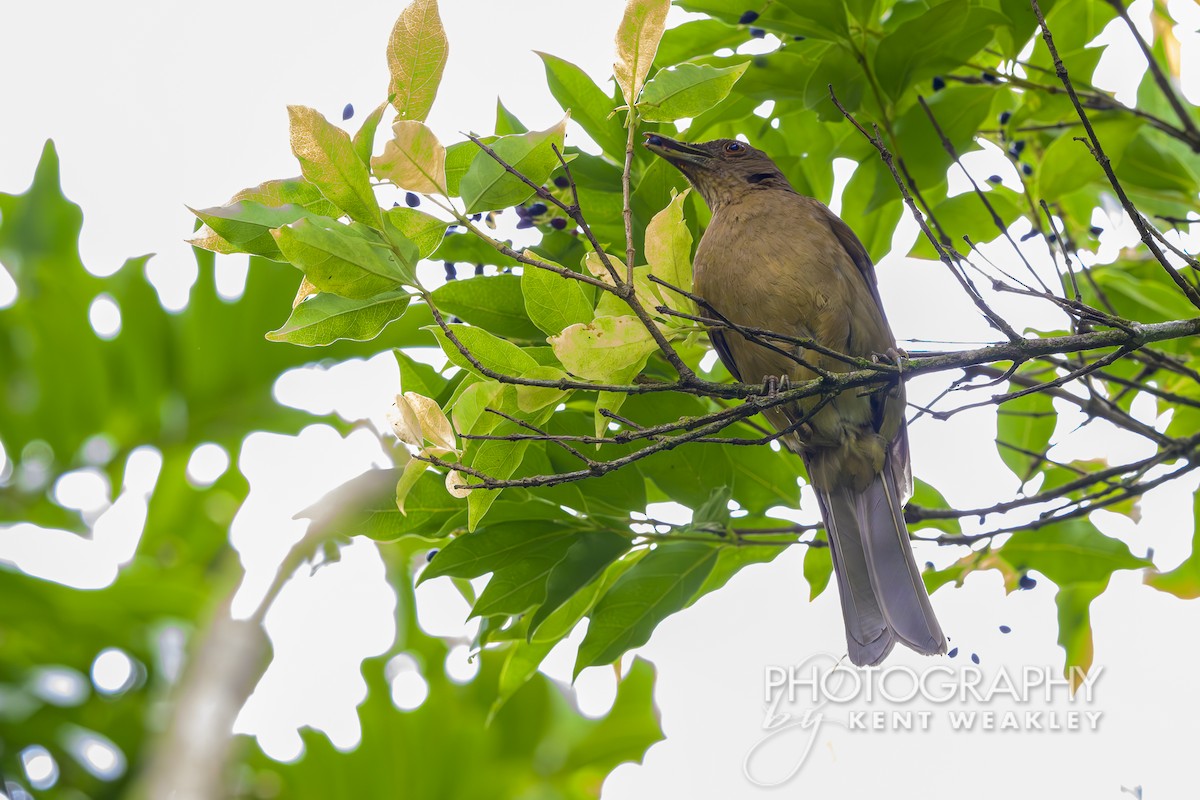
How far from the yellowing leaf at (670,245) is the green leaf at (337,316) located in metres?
0.49

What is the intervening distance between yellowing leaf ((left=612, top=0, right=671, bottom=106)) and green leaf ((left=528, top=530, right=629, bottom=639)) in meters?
1.09

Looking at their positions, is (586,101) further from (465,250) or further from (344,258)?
(344,258)

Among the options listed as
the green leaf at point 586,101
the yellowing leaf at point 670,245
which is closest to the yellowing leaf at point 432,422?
the yellowing leaf at point 670,245

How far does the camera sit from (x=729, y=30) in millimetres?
3035

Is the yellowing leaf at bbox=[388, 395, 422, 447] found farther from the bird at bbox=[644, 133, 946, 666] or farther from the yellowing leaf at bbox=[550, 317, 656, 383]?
the bird at bbox=[644, 133, 946, 666]

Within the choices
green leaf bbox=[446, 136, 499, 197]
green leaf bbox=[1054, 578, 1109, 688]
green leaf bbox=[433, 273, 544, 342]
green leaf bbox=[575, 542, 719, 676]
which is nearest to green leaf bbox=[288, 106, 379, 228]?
green leaf bbox=[446, 136, 499, 197]

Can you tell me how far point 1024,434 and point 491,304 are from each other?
172 cm

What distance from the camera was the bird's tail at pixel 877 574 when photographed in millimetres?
3014

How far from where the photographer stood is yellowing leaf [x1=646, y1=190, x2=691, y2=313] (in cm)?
210

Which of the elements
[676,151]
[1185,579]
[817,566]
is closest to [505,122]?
[676,151]

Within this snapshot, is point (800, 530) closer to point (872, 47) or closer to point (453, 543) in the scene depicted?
point (453, 543)

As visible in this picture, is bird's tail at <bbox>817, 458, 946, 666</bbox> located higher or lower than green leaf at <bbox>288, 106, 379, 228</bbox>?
higher

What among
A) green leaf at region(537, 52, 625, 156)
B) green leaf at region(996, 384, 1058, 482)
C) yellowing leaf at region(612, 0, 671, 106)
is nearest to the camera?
yellowing leaf at region(612, 0, 671, 106)

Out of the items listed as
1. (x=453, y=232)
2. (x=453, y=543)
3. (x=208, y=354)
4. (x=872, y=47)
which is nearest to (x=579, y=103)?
(x=453, y=232)
